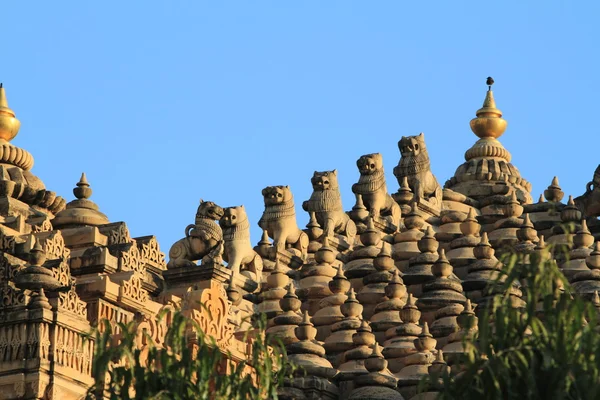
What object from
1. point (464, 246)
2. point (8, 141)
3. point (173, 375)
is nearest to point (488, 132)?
point (464, 246)

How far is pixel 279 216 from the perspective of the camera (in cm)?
6775

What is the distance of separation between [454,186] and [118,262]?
2486 centimetres

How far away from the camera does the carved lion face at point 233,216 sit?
65.3 metres

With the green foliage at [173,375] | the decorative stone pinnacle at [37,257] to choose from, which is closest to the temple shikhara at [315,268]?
the decorative stone pinnacle at [37,257]

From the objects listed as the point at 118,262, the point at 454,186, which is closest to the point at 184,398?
the point at 118,262

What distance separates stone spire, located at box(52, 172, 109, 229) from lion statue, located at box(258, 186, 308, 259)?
6830 millimetres

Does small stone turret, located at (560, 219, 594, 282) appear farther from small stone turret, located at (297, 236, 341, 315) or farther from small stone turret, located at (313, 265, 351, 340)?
small stone turret, located at (313, 265, 351, 340)

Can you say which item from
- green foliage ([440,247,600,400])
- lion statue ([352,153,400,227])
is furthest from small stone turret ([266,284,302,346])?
green foliage ([440,247,600,400])

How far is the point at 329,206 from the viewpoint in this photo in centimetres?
6931

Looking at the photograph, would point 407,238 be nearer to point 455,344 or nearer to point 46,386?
point 455,344

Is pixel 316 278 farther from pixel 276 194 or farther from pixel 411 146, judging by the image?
pixel 411 146

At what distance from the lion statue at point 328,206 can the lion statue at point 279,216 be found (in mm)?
1098

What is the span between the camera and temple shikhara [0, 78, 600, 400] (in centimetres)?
5031

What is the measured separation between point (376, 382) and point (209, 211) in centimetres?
548
